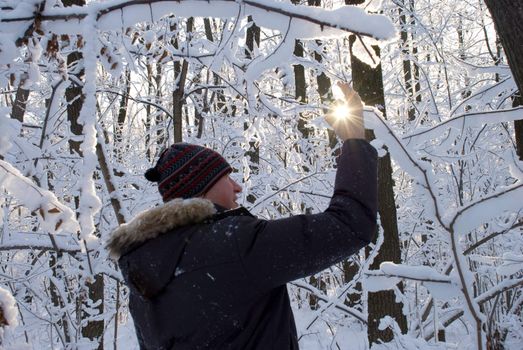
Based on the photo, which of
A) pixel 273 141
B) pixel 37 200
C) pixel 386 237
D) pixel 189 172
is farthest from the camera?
pixel 273 141

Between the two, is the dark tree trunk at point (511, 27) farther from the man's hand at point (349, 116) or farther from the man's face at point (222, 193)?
the man's face at point (222, 193)

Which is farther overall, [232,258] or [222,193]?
[222,193]

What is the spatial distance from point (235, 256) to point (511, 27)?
1139mm

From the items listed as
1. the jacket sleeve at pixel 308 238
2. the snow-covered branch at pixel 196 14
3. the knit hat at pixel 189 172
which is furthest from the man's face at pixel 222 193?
the snow-covered branch at pixel 196 14

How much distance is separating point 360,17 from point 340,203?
0.55 metres

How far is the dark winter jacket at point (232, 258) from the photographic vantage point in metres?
1.44

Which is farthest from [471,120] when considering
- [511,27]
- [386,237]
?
[386,237]

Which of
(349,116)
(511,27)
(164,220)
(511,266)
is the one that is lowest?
(511,266)

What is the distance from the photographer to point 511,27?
1.59m

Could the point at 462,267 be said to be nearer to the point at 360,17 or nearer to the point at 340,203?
the point at 340,203

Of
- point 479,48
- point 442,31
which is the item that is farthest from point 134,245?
point 479,48

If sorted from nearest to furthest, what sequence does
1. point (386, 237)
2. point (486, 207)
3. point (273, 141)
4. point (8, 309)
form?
point (8, 309) < point (486, 207) < point (386, 237) < point (273, 141)

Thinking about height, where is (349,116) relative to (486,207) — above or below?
above

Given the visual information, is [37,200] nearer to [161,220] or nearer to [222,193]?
[161,220]
